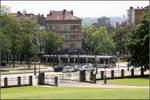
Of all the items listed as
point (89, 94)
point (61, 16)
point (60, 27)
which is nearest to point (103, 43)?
point (60, 27)

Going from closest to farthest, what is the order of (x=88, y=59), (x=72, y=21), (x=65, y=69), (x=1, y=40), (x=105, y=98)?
(x=105, y=98) < (x=65, y=69) < (x=1, y=40) < (x=88, y=59) < (x=72, y=21)

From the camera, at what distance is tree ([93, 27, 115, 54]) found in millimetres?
A: 105750

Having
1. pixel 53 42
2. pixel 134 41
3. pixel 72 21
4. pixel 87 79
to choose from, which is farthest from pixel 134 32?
pixel 72 21

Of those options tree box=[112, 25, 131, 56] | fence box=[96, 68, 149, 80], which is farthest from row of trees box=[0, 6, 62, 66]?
tree box=[112, 25, 131, 56]

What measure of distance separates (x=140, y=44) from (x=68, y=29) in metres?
56.4

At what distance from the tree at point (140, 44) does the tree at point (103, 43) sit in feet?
167

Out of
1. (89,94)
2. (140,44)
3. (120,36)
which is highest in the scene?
(120,36)

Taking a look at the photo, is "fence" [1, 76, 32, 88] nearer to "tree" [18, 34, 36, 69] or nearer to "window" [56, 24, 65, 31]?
"tree" [18, 34, 36, 69]

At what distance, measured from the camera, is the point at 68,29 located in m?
106

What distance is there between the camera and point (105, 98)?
18406 mm

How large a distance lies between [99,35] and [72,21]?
1065cm

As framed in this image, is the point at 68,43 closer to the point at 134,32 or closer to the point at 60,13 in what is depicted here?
the point at 60,13

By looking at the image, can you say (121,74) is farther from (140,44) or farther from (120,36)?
(120,36)

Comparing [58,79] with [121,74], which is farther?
[121,74]
